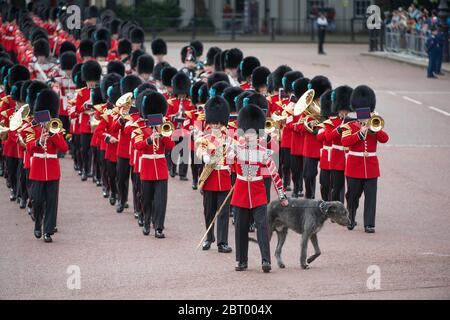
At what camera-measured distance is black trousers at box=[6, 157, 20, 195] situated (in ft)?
48.4

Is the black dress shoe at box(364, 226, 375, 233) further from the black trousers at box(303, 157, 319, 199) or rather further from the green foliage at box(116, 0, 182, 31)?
the green foliage at box(116, 0, 182, 31)

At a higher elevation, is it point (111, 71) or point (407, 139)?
point (111, 71)

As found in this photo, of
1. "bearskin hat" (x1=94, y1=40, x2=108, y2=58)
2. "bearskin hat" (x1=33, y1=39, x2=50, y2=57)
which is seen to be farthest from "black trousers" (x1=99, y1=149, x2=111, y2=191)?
"bearskin hat" (x1=33, y1=39, x2=50, y2=57)

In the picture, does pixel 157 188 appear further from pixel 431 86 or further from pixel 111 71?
pixel 431 86

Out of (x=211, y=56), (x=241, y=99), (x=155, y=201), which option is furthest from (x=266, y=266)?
(x=211, y=56)

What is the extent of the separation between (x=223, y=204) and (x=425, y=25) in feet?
65.2

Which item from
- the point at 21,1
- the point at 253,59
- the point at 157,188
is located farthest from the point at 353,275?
the point at 21,1

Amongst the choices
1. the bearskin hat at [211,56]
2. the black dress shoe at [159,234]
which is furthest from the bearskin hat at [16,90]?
the bearskin hat at [211,56]

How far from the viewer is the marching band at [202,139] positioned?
11.6 meters

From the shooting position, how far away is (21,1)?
39938mm

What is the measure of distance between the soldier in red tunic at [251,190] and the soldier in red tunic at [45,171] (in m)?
2.19

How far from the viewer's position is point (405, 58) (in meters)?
32.0

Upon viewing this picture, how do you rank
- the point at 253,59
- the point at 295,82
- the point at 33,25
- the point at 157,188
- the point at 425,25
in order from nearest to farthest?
1. the point at 157,188
2. the point at 295,82
3. the point at 253,59
4. the point at 33,25
5. the point at 425,25

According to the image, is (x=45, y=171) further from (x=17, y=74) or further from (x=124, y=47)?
(x=124, y=47)
